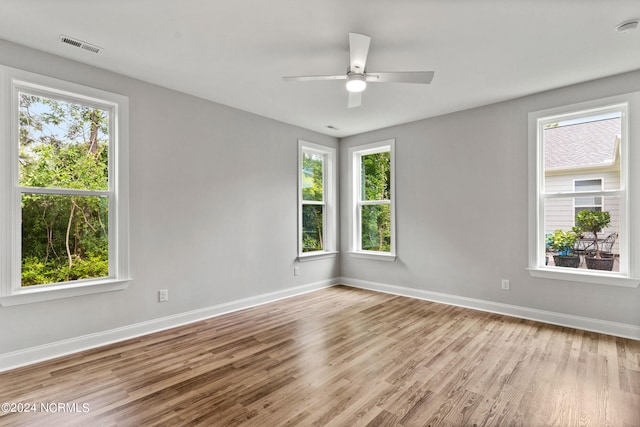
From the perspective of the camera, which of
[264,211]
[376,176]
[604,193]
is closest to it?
[604,193]

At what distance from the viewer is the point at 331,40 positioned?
255 cm

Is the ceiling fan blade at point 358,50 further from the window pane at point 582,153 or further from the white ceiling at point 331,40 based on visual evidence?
the window pane at point 582,153

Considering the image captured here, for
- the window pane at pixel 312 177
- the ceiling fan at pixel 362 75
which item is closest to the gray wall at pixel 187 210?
the window pane at pixel 312 177

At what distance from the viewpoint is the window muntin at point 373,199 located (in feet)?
16.9

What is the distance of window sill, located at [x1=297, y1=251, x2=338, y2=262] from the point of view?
504 centimetres

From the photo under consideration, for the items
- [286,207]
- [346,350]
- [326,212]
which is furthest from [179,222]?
[326,212]

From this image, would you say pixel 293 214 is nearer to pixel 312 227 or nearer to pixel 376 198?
pixel 312 227

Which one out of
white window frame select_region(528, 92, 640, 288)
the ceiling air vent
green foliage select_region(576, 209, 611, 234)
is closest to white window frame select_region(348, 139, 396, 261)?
white window frame select_region(528, 92, 640, 288)

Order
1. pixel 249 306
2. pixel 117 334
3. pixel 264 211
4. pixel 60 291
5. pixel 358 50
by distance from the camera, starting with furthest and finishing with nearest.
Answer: pixel 264 211 < pixel 249 306 < pixel 117 334 < pixel 60 291 < pixel 358 50

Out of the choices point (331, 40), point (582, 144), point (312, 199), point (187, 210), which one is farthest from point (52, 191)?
point (582, 144)

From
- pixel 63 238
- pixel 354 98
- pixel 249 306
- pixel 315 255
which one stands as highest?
pixel 354 98

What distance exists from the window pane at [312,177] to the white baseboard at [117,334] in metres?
1.68

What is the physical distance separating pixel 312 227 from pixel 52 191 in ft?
11.2

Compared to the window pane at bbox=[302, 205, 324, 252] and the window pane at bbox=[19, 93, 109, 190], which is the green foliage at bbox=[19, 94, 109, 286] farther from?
the window pane at bbox=[302, 205, 324, 252]
